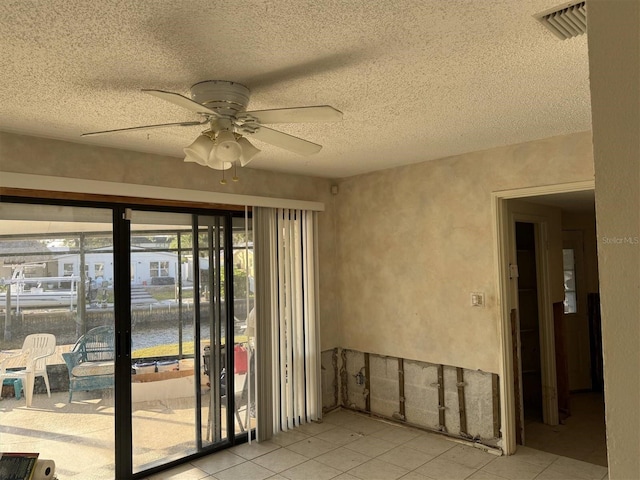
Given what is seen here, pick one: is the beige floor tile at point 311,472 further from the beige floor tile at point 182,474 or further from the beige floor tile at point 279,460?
the beige floor tile at point 182,474

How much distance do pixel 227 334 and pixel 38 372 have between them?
1.44 meters

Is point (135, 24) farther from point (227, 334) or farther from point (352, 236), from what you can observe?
point (352, 236)

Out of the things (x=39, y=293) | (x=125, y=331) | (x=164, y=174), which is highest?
(x=164, y=174)

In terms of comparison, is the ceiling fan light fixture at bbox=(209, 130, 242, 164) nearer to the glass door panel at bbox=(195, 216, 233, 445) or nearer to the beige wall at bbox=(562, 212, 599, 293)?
the glass door panel at bbox=(195, 216, 233, 445)

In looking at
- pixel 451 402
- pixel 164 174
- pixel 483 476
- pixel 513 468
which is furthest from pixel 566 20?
pixel 451 402

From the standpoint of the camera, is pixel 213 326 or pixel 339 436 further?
pixel 339 436

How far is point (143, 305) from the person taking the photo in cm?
344

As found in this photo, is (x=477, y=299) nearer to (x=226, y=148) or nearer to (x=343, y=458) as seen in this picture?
Result: (x=343, y=458)

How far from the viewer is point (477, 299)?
3.74 meters

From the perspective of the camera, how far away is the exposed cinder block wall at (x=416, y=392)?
12.2 feet

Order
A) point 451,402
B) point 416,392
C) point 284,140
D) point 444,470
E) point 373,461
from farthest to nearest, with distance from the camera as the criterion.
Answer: point 416,392 < point 451,402 < point 373,461 < point 444,470 < point 284,140

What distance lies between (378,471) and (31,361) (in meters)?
2.61

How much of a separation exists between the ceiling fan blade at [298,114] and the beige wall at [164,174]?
1.78 m

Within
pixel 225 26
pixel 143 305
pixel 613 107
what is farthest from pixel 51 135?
pixel 613 107
